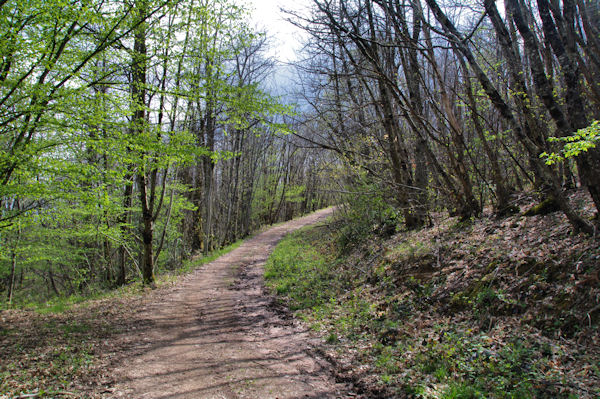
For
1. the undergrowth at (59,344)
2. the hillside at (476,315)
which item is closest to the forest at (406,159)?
the hillside at (476,315)

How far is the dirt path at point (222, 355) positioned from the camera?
3984mm

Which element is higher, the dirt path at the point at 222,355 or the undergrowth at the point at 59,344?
the undergrowth at the point at 59,344

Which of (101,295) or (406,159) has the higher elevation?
(406,159)

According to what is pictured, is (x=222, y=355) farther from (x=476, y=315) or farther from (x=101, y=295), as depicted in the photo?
(x=101, y=295)

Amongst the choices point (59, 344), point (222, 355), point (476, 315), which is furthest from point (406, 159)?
point (59, 344)

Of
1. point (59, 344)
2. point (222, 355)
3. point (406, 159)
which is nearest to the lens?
point (222, 355)

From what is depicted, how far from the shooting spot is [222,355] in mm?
4953

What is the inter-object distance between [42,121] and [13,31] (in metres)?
1.46

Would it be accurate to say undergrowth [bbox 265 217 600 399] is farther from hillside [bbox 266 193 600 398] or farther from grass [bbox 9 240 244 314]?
grass [bbox 9 240 244 314]

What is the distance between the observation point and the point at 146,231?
9.62m

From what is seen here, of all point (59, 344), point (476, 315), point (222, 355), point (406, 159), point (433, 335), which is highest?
point (406, 159)

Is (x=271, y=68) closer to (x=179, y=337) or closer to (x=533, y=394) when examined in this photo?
(x=179, y=337)

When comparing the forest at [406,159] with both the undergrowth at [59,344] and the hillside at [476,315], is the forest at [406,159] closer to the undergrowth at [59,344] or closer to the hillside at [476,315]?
the hillside at [476,315]

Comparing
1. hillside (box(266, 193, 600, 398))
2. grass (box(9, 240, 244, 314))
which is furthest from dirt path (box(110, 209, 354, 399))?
grass (box(9, 240, 244, 314))
